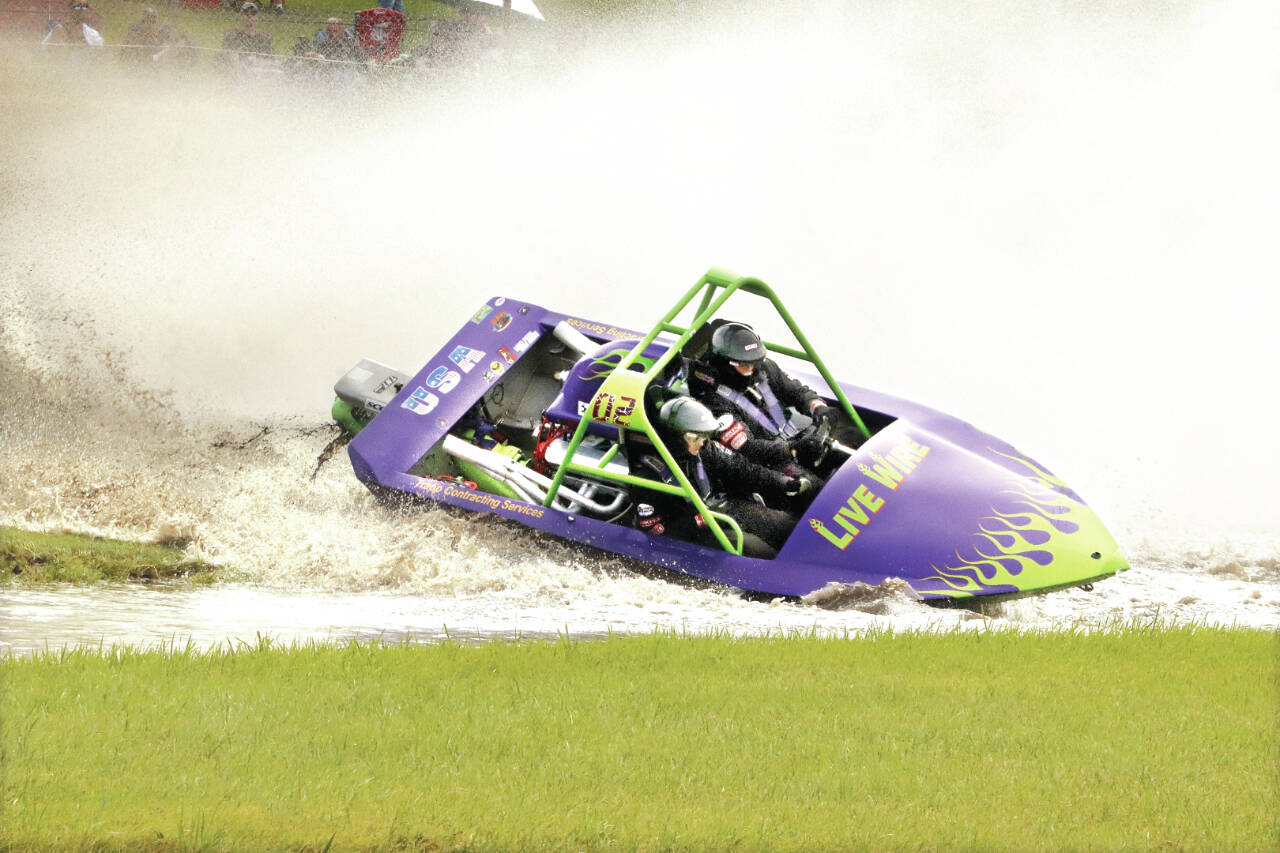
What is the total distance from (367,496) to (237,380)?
15.8ft

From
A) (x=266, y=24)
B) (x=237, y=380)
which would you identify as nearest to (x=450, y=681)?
(x=237, y=380)

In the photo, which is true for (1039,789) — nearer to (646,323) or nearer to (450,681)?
(450,681)

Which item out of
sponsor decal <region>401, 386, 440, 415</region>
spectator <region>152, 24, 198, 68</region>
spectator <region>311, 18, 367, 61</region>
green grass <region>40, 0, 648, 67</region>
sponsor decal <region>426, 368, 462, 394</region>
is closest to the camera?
sponsor decal <region>401, 386, 440, 415</region>

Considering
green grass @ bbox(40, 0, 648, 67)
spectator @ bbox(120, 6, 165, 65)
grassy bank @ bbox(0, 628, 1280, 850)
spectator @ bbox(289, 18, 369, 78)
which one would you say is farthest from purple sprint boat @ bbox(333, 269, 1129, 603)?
spectator @ bbox(120, 6, 165, 65)

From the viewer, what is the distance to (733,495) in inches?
351

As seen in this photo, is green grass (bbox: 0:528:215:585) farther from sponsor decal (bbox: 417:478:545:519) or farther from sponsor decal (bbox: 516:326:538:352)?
sponsor decal (bbox: 516:326:538:352)

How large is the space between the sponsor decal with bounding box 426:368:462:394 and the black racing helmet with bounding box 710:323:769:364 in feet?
8.11

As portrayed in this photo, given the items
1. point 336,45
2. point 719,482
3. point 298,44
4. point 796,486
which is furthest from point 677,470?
point 298,44

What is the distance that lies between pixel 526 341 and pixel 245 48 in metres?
13.6

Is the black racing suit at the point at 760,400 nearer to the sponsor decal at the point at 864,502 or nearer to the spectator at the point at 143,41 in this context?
the sponsor decal at the point at 864,502

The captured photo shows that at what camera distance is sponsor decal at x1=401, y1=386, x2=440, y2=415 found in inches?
417

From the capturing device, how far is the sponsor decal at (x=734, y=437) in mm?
8867

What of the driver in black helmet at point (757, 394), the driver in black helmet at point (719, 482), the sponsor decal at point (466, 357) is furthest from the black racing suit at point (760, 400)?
the sponsor decal at point (466, 357)

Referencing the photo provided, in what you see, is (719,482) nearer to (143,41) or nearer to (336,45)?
(336,45)
